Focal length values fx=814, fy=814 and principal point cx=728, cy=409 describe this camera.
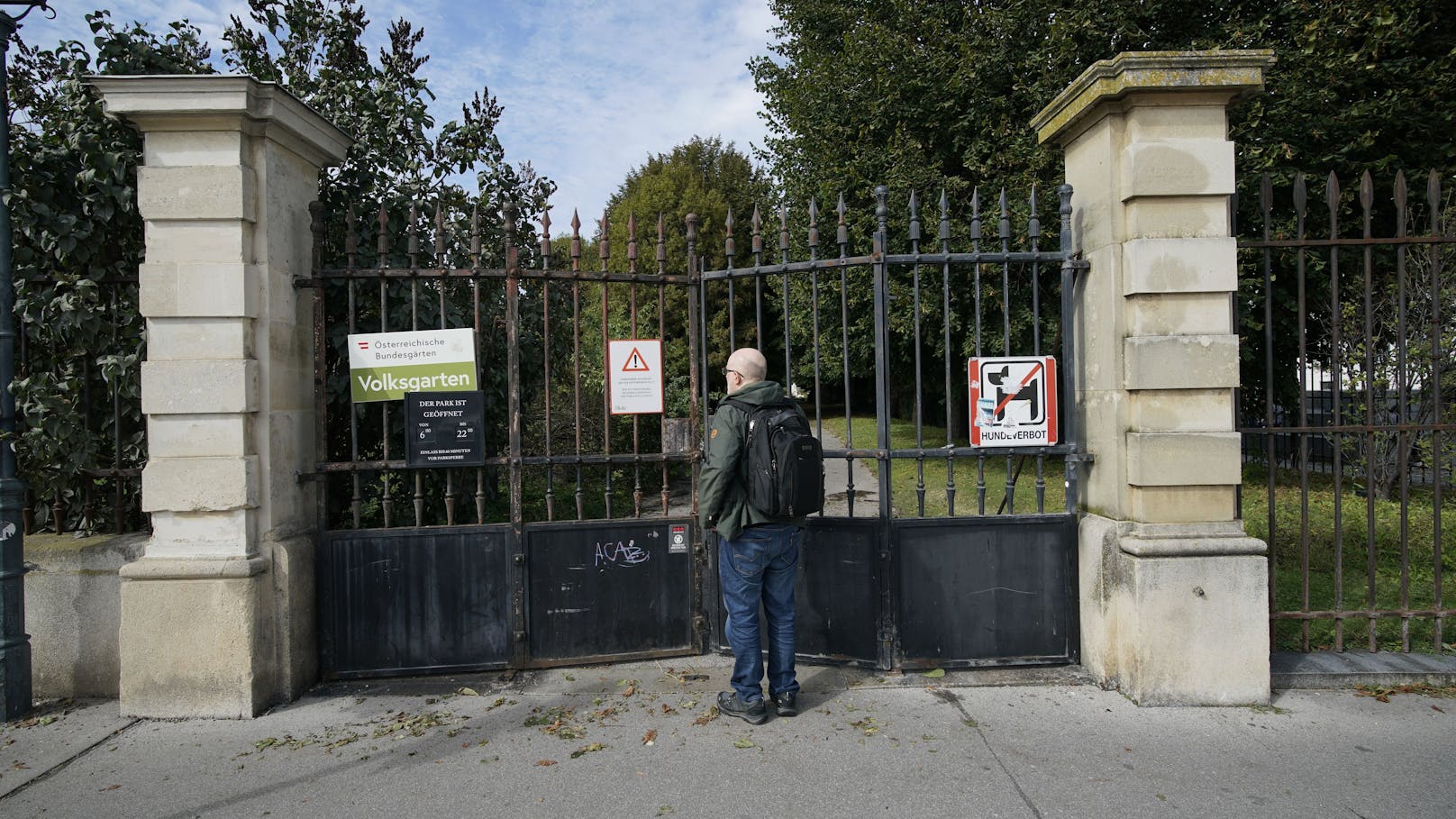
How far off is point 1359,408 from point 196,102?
27.4 feet

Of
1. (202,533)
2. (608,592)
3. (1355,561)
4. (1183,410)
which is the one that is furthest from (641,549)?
(1355,561)

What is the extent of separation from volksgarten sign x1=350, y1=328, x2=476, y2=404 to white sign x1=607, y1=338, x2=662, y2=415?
2.85 feet

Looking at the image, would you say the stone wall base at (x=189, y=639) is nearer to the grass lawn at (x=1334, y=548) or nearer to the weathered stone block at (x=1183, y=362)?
the grass lawn at (x=1334, y=548)

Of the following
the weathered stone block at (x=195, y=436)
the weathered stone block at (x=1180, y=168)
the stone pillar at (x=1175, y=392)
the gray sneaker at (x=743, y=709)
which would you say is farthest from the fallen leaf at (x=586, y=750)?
the weathered stone block at (x=1180, y=168)

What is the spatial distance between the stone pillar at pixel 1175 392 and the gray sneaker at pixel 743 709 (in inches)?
78.9

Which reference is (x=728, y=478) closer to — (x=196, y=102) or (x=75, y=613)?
(x=196, y=102)

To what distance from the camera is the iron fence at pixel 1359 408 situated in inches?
176

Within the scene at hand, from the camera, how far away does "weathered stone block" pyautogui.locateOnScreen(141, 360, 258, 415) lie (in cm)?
438

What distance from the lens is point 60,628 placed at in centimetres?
468

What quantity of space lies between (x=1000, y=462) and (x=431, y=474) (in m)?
12.4

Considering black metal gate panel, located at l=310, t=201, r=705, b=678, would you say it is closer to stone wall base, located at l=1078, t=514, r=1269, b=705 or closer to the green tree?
the green tree

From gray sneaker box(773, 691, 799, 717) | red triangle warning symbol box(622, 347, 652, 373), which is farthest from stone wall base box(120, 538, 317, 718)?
gray sneaker box(773, 691, 799, 717)

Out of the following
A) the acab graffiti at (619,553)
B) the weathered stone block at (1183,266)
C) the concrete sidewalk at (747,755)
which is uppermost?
the weathered stone block at (1183,266)

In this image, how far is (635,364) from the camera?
16.7ft
